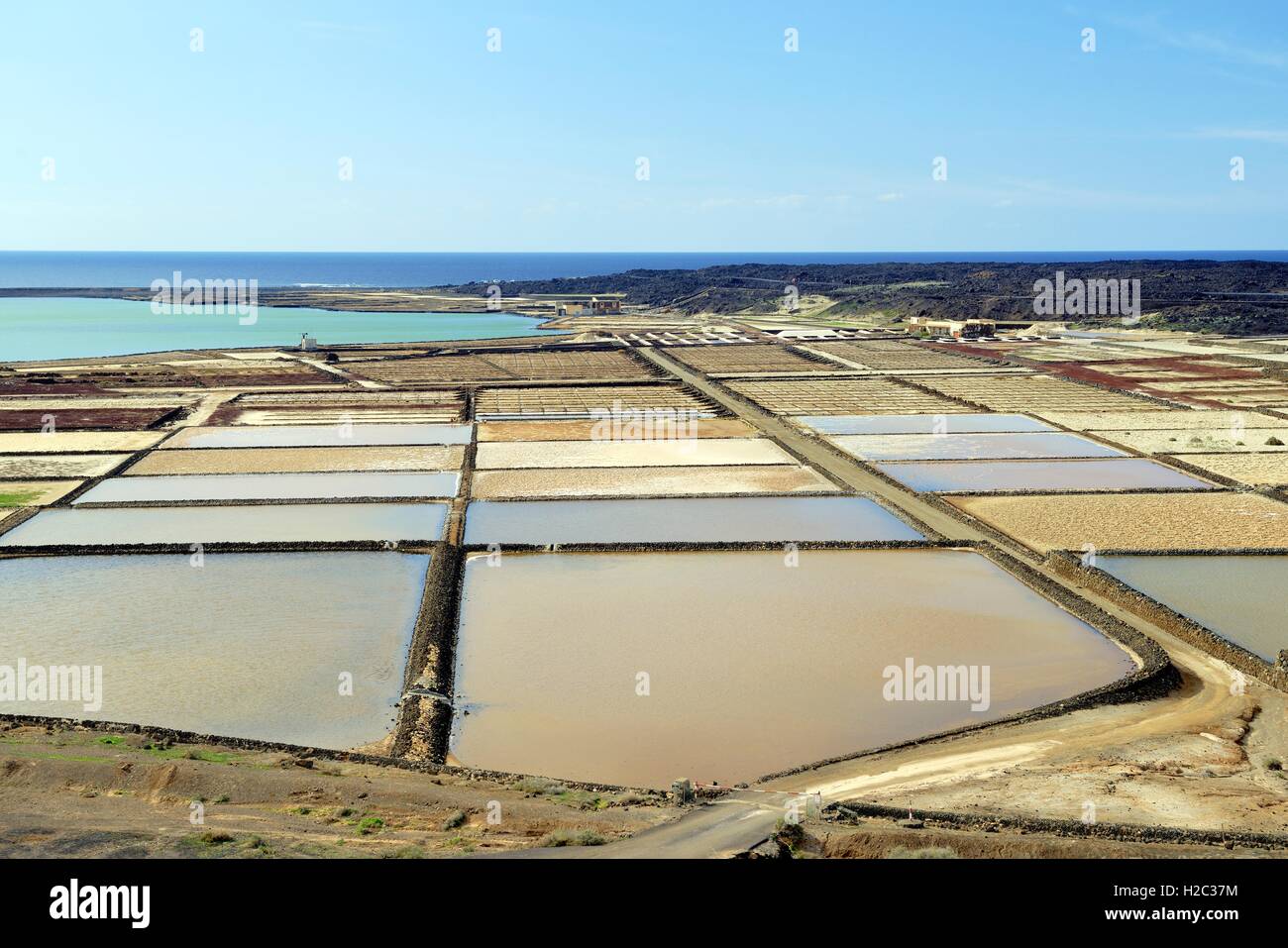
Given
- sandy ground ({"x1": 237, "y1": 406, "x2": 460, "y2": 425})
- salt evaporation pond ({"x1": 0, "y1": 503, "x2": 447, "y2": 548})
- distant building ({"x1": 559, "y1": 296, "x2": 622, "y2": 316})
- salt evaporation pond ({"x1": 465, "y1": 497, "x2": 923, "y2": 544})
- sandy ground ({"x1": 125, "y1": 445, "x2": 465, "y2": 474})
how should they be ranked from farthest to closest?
distant building ({"x1": 559, "y1": 296, "x2": 622, "y2": 316}), sandy ground ({"x1": 237, "y1": 406, "x2": 460, "y2": 425}), sandy ground ({"x1": 125, "y1": 445, "x2": 465, "y2": 474}), salt evaporation pond ({"x1": 465, "y1": 497, "x2": 923, "y2": 544}), salt evaporation pond ({"x1": 0, "y1": 503, "x2": 447, "y2": 548})

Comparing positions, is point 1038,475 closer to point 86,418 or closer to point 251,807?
point 251,807

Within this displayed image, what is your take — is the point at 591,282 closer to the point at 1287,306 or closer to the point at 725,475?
the point at 1287,306

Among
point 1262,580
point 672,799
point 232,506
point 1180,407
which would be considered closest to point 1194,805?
point 672,799

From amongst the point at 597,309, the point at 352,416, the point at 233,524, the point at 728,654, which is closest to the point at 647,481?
the point at 233,524

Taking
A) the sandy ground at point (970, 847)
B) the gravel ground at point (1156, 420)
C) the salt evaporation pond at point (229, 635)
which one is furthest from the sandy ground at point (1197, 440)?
the sandy ground at point (970, 847)

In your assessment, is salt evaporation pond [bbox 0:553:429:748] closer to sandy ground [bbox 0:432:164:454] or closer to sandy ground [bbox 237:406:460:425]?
sandy ground [bbox 0:432:164:454]

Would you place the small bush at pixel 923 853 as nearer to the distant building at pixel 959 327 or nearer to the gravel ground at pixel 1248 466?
the gravel ground at pixel 1248 466

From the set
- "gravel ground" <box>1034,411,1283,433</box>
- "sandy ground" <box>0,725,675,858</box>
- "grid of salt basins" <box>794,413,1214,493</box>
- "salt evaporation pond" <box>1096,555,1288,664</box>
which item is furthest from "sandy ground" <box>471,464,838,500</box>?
"sandy ground" <box>0,725,675,858</box>

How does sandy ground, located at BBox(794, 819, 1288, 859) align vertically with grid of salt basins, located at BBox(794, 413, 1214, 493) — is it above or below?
below
